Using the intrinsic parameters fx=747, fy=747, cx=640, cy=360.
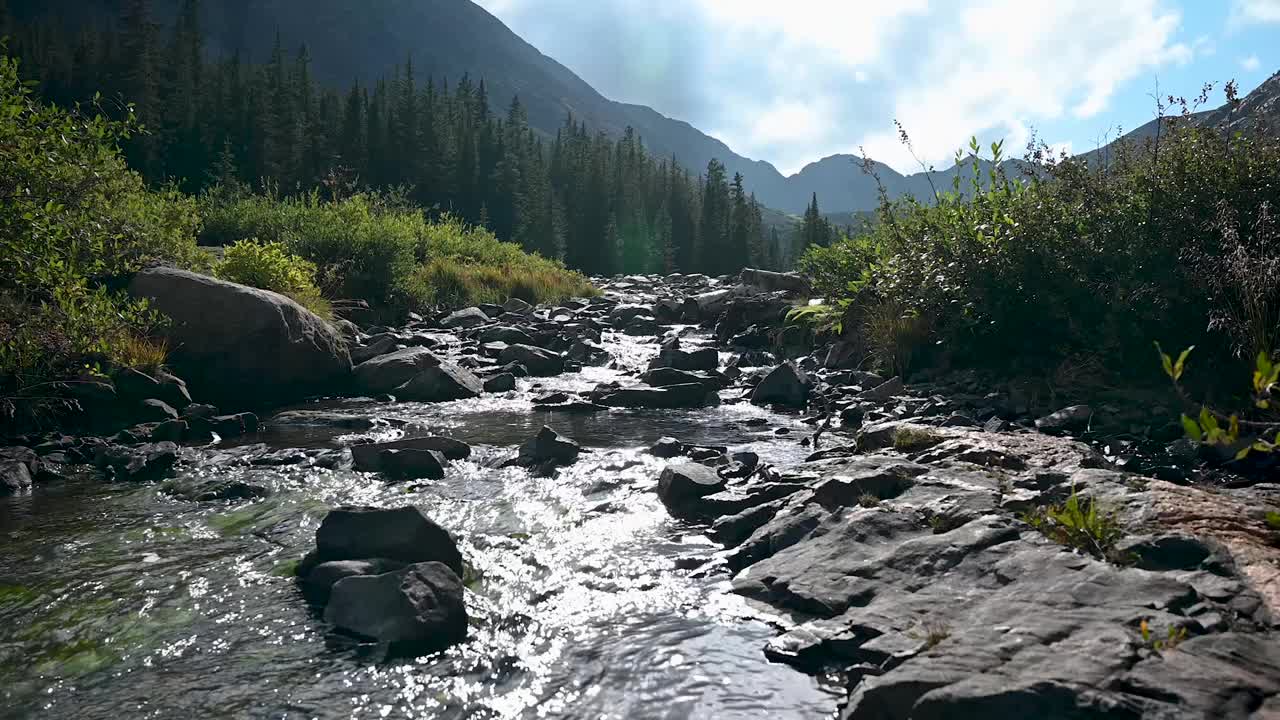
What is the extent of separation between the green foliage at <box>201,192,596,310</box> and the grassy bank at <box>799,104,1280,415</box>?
11.9m

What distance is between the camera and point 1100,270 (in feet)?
28.1

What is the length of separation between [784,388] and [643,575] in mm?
7044

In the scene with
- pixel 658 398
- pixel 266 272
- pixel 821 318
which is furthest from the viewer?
pixel 821 318

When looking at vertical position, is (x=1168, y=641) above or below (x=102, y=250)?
below

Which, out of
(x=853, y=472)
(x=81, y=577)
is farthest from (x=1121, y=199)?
(x=81, y=577)

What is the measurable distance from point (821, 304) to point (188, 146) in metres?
56.8

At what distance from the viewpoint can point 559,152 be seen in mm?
90562

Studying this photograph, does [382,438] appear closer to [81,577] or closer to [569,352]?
[81,577]

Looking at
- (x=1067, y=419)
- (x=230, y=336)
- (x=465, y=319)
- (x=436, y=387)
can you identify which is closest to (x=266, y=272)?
(x=230, y=336)

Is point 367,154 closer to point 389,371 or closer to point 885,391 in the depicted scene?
point 389,371

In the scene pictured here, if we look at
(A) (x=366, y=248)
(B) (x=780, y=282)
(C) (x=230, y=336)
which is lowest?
(C) (x=230, y=336)

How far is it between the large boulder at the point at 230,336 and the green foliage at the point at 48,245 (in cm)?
124

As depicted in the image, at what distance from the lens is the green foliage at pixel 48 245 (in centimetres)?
707

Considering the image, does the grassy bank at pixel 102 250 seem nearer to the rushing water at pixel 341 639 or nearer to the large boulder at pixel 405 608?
the rushing water at pixel 341 639
